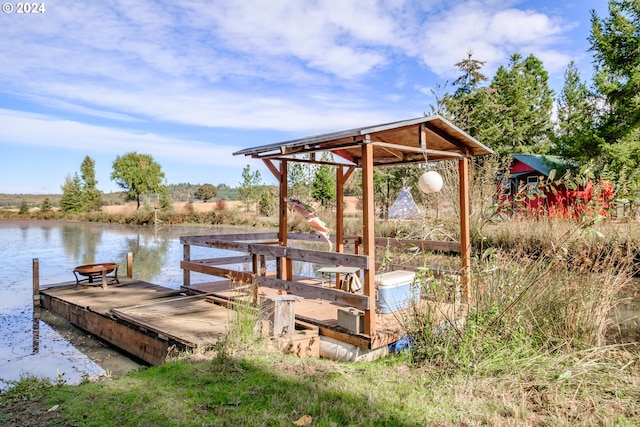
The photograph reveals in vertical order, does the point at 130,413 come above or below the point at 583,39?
below

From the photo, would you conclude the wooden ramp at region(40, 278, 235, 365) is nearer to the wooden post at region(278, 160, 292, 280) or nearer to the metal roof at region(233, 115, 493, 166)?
the wooden post at region(278, 160, 292, 280)

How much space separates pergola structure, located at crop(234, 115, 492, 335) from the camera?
516 cm

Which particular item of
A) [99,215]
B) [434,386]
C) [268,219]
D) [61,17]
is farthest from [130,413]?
[99,215]

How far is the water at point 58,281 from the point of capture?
6090mm

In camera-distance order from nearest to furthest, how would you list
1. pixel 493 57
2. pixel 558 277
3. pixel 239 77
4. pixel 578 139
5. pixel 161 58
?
1. pixel 558 277
2. pixel 161 58
3. pixel 239 77
4. pixel 578 139
5. pixel 493 57

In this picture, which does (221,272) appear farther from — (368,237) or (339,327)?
(368,237)

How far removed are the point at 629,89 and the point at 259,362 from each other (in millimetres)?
18124

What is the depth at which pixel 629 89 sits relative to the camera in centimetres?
1616

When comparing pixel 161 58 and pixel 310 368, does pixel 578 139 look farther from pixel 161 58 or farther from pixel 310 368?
pixel 310 368

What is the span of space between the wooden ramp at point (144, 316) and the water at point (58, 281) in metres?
0.24

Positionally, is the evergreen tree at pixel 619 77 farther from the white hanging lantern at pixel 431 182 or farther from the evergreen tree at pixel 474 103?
the white hanging lantern at pixel 431 182

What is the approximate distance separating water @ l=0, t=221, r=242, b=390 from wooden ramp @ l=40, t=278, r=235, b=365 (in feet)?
0.80

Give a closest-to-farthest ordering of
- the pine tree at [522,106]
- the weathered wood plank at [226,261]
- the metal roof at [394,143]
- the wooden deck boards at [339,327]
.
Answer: the wooden deck boards at [339,327] → the metal roof at [394,143] → the weathered wood plank at [226,261] → the pine tree at [522,106]

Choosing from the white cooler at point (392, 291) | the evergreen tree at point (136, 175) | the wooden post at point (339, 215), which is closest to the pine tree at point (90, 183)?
the evergreen tree at point (136, 175)
